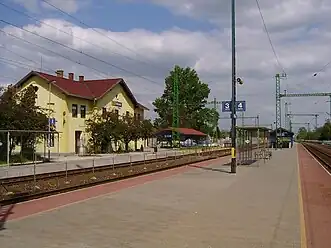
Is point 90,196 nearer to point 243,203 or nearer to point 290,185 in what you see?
point 243,203

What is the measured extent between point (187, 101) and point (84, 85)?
49506 millimetres

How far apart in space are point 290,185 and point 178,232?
38.3 feet

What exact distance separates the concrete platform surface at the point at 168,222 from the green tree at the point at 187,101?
9472 centimetres

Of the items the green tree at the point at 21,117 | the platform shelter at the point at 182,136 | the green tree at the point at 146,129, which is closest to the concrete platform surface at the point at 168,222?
the green tree at the point at 21,117

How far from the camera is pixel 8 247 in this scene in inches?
328

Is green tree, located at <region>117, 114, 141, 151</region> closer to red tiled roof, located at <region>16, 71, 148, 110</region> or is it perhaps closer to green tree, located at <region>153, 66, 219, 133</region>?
red tiled roof, located at <region>16, 71, 148, 110</region>

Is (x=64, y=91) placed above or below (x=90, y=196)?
above

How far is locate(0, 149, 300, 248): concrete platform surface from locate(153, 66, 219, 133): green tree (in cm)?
9472

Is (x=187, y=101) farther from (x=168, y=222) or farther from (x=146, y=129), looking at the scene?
(x=168, y=222)

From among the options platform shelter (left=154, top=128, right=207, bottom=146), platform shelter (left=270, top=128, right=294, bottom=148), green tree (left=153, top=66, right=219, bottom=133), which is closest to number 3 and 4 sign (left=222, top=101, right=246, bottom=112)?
platform shelter (left=154, top=128, right=207, bottom=146)

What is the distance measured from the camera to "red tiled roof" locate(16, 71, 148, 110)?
187ft

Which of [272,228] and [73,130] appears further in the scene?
[73,130]

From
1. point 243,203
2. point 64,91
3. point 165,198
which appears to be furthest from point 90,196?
point 64,91

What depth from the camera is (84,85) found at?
216 ft
